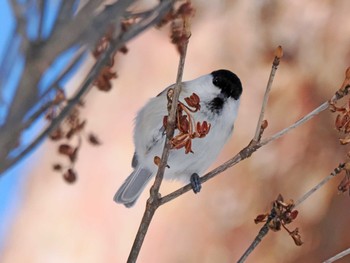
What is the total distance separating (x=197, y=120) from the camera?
2.40ft

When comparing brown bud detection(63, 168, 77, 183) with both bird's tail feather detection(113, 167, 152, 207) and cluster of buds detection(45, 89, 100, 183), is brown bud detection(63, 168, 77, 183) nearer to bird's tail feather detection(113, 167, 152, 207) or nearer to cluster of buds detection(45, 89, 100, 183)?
cluster of buds detection(45, 89, 100, 183)

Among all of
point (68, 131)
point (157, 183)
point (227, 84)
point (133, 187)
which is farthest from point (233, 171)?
point (68, 131)

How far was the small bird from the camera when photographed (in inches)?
30.4

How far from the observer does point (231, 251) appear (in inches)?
51.1

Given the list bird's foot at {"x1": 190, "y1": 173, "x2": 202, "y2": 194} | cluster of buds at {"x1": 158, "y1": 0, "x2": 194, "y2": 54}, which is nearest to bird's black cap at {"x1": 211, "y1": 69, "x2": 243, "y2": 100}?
bird's foot at {"x1": 190, "y1": 173, "x2": 202, "y2": 194}

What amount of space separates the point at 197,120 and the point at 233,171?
2.05 feet

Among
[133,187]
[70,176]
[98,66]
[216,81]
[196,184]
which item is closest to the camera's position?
[98,66]

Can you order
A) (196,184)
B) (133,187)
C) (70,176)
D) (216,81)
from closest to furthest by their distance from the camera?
(70,176) → (196,184) → (216,81) → (133,187)

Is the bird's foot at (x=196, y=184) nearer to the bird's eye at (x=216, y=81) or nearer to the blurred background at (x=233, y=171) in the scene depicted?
the bird's eye at (x=216, y=81)

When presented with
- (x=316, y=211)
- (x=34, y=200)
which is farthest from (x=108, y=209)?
(x=316, y=211)

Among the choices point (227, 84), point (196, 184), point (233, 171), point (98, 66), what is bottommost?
point (98, 66)

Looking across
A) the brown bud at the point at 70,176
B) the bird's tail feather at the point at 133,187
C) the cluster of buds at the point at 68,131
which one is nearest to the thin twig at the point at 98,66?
the cluster of buds at the point at 68,131

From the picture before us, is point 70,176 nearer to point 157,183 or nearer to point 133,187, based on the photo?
point 157,183

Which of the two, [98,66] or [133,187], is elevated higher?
[133,187]
